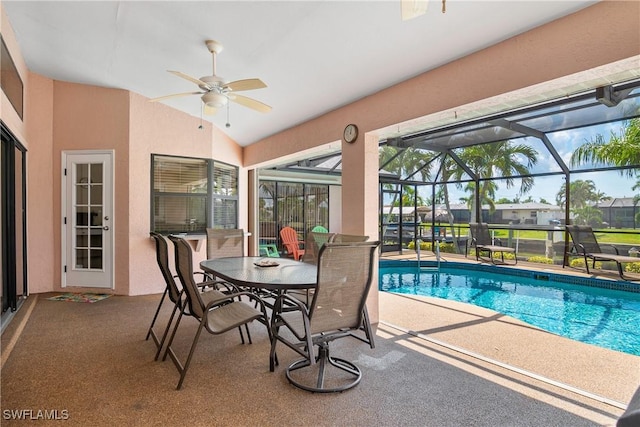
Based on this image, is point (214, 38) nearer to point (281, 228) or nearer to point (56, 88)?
point (56, 88)

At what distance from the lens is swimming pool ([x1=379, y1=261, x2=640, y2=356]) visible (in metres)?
4.44

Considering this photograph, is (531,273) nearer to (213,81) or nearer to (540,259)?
(540,259)

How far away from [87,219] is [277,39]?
4.14 m

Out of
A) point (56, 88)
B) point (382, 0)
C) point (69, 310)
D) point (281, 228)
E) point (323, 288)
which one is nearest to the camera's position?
point (323, 288)

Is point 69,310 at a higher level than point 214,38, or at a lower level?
lower

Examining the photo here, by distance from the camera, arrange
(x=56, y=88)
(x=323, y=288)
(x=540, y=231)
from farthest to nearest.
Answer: (x=540, y=231) < (x=56, y=88) < (x=323, y=288)

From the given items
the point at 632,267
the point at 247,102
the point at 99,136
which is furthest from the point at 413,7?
the point at 632,267

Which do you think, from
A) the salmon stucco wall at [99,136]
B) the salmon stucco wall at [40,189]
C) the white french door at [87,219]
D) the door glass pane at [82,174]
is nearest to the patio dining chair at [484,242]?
the salmon stucco wall at [99,136]

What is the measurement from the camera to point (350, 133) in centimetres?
414

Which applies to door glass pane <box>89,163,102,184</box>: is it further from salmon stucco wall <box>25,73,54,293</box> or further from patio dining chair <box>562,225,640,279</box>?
patio dining chair <box>562,225,640,279</box>

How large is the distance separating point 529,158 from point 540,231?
5.95 feet

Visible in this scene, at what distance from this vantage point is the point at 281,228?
9.54 metres

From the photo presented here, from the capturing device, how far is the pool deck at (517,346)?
2.62 metres

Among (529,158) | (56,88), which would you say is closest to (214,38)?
(56,88)
